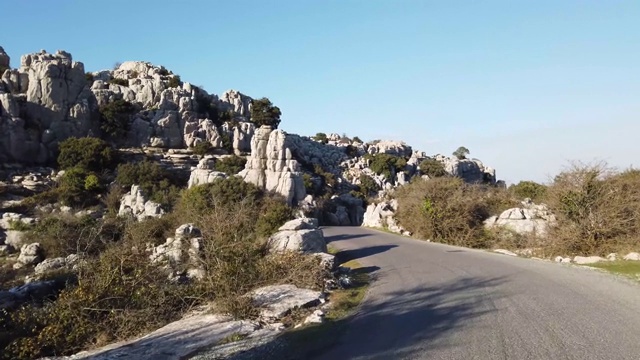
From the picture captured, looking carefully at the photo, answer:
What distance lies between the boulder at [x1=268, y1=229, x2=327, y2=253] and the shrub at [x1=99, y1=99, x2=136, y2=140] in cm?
3943

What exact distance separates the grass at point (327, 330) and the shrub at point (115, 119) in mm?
43674

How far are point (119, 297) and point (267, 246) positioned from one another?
5.23 meters

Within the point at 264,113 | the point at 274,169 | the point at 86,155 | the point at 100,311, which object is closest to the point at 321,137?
the point at 264,113

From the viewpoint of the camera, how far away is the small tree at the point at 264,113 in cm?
6362

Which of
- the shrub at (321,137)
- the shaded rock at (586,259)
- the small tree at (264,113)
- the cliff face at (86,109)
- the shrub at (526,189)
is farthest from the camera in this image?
the shrub at (321,137)

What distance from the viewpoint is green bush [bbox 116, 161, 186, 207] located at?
37.5m

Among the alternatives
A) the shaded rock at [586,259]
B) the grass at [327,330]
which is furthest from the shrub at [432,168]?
the grass at [327,330]

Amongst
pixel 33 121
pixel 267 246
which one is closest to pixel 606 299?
pixel 267 246

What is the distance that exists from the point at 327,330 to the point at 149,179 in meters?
35.3

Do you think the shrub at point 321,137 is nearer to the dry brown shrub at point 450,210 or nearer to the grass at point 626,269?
the dry brown shrub at point 450,210

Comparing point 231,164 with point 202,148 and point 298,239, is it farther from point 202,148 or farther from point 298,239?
point 298,239

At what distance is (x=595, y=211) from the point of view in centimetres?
1923

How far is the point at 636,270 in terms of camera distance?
12508 millimetres

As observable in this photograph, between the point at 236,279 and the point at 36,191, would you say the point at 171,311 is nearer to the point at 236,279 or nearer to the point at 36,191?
the point at 236,279
